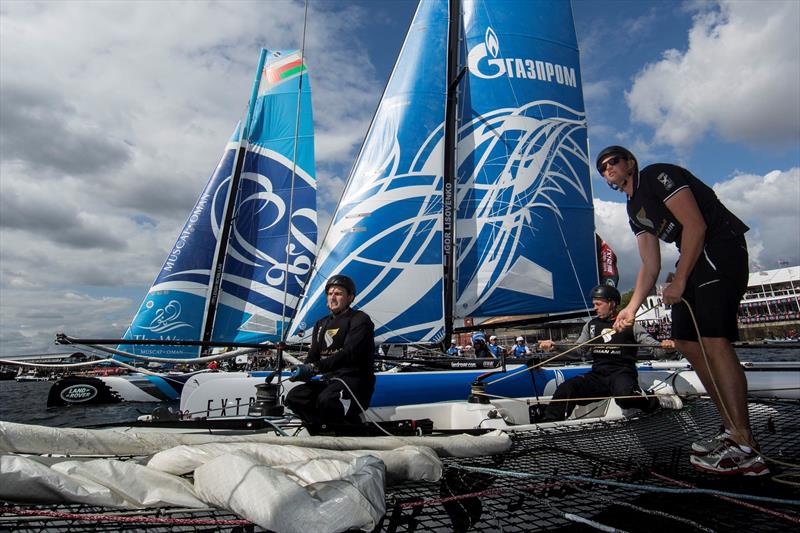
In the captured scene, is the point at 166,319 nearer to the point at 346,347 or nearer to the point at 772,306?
the point at 346,347

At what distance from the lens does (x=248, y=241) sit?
1495cm

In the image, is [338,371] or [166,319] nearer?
Result: [338,371]

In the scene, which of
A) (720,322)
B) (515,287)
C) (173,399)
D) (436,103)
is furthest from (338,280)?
(173,399)

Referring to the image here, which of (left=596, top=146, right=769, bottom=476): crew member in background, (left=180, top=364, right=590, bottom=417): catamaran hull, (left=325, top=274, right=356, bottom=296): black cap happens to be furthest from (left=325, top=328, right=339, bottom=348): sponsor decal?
(left=180, top=364, right=590, bottom=417): catamaran hull

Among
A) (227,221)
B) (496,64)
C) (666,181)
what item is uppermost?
(496,64)

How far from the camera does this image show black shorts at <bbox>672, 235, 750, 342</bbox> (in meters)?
2.41

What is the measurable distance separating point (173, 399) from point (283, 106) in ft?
33.9

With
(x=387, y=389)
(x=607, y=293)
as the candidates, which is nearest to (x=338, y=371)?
(x=387, y=389)

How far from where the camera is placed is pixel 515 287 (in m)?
9.27

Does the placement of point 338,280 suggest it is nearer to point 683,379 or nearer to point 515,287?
point 683,379

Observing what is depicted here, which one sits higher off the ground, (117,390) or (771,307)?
(771,307)

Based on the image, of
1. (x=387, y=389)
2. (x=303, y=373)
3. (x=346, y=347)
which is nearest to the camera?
(x=303, y=373)

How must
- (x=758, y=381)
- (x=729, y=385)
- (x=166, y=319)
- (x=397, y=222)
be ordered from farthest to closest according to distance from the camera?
(x=166, y=319) → (x=397, y=222) → (x=758, y=381) → (x=729, y=385)

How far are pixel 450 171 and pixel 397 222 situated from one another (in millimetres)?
1846
